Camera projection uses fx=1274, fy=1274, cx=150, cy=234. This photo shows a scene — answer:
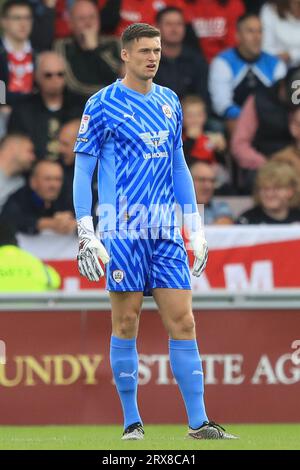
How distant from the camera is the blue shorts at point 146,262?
6742 mm

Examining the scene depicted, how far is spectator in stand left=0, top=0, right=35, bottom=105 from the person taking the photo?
40.8ft

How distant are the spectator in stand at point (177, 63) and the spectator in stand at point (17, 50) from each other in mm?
1273

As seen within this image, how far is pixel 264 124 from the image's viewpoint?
500 inches

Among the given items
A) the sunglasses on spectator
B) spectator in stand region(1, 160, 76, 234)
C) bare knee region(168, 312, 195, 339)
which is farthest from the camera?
the sunglasses on spectator

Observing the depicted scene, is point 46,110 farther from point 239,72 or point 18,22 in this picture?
point 239,72

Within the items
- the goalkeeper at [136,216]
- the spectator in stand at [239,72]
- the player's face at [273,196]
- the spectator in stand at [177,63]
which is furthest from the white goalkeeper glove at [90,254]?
the spectator in stand at [239,72]

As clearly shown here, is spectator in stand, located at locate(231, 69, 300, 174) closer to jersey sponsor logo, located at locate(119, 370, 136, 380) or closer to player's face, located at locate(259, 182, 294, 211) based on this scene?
player's face, located at locate(259, 182, 294, 211)

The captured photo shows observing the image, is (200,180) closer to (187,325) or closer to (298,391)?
(298,391)

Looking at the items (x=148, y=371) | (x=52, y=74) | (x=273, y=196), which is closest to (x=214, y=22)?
(x=52, y=74)

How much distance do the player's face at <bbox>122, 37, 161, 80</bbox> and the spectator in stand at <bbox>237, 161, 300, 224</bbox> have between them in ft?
16.4

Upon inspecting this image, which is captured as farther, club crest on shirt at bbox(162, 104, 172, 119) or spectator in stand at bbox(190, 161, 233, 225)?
spectator in stand at bbox(190, 161, 233, 225)

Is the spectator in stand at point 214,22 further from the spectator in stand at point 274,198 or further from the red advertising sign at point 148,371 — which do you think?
the red advertising sign at point 148,371

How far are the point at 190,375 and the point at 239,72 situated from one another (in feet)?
21.8

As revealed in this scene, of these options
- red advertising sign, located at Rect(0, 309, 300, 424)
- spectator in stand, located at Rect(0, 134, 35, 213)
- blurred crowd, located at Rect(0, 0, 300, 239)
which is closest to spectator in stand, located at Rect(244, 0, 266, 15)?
blurred crowd, located at Rect(0, 0, 300, 239)
